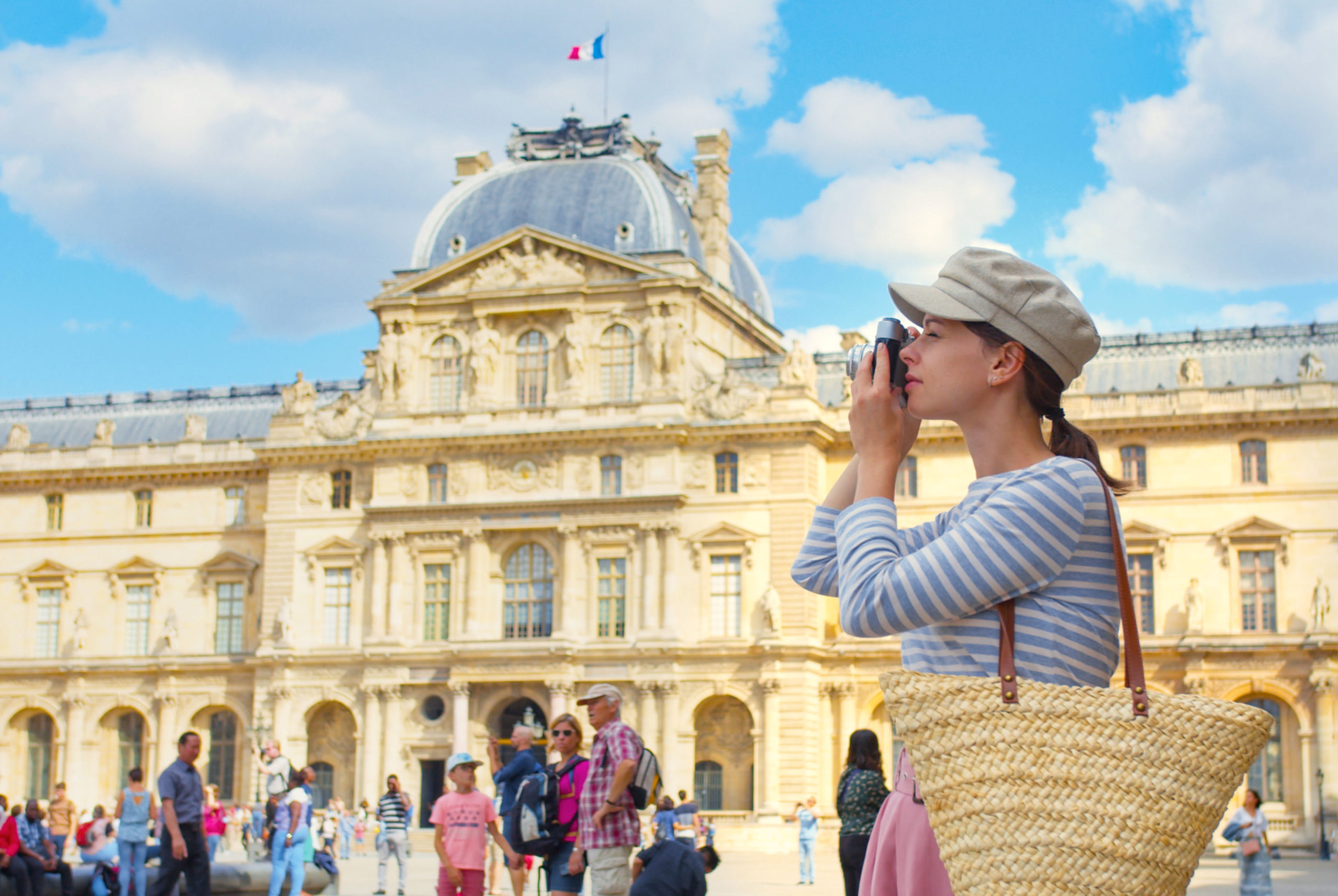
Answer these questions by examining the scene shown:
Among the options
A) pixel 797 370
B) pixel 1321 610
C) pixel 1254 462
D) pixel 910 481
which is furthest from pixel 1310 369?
pixel 797 370

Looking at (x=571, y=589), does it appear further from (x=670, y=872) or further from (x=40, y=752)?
(x=670, y=872)

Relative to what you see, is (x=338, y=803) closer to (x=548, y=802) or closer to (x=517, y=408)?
(x=517, y=408)

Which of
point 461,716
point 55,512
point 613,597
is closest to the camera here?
point 461,716

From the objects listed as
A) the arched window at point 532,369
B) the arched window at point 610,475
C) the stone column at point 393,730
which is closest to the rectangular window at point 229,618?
the stone column at point 393,730

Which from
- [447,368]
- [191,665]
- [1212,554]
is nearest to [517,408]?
[447,368]

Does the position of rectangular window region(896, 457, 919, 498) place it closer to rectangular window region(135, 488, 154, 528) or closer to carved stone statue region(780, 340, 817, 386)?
carved stone statue region(780, 340, 817, 386)

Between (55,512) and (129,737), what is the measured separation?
7.75 meters

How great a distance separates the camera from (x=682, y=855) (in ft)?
36.4

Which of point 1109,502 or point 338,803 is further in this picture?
point 338,803

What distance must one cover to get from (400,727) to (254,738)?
183 inches

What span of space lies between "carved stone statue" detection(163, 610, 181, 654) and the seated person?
137ft

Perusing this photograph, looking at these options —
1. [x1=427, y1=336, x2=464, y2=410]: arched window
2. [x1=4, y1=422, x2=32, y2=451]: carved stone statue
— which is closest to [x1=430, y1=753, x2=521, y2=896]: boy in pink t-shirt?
[x1=427, y1=336, x2=464, y2=410]: arched window

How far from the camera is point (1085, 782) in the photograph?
2.91 metres

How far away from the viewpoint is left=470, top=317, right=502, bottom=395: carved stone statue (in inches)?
1864
